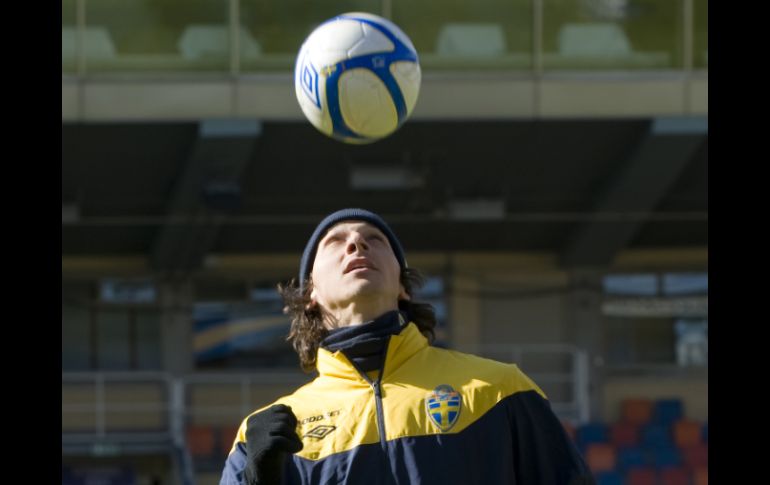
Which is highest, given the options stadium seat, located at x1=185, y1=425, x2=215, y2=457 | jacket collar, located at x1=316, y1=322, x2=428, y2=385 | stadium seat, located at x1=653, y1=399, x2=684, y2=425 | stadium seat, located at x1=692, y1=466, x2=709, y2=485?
jacket collar, located at x1=316, y1=322, x2=428, y2=385

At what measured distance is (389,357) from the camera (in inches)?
150

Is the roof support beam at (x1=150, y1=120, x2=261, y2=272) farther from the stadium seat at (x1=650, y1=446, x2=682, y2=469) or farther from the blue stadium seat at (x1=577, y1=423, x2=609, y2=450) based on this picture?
the stadium seat at (x1=650, y1=446, x2=682, y2=469)

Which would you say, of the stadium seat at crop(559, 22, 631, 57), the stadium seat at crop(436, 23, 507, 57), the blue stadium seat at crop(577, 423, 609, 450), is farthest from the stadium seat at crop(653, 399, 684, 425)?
the stadium seat at crop(436, 23, 507, 57)

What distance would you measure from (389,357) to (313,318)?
1.18 ft

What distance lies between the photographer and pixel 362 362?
12.5ft

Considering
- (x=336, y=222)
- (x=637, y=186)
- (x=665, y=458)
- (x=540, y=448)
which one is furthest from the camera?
(x=665, y=458)

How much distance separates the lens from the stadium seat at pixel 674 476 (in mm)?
15969

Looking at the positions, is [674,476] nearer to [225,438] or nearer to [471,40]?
[225,438]

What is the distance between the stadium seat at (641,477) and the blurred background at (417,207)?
0.07ft

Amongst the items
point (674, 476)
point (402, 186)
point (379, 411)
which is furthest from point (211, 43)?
point (379, 411)

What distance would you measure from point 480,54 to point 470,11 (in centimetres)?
46

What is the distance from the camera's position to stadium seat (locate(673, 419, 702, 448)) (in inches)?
655

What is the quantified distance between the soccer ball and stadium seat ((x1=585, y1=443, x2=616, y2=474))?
920cm
